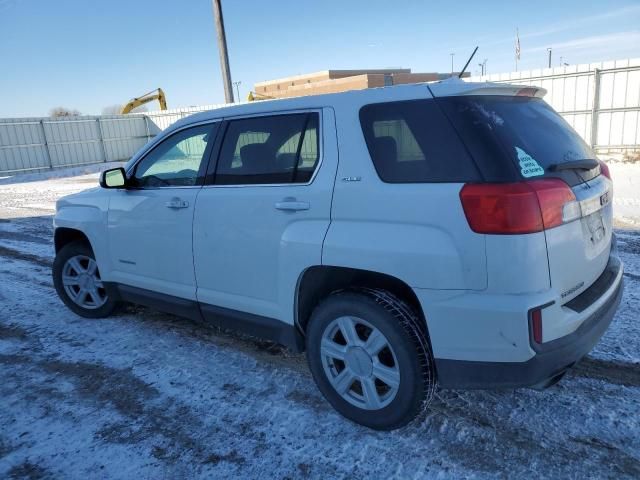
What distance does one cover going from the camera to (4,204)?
13.5 m

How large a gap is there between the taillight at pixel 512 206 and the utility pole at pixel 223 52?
21.7 meters

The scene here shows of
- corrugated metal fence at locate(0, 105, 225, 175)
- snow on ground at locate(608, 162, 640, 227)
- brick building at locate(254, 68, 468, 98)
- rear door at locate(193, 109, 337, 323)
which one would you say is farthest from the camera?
brick building at locate(254, 68, 468, 98)

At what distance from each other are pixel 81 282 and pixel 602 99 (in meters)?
14.5

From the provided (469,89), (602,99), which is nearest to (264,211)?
(469,89)

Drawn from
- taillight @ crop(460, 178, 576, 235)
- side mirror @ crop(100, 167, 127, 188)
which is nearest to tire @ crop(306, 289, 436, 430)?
taillight @ crop(460, 178, 576, 235)

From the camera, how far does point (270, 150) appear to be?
124 inches

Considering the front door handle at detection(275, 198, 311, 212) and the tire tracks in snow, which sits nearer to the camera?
the front door handle at detection(275, 198, 311, 212)

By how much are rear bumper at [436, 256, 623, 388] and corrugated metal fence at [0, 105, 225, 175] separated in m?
21.1

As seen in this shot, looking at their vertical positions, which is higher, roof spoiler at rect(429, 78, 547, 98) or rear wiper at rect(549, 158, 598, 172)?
roof spoiler at rect(429, 78, 547, 98)

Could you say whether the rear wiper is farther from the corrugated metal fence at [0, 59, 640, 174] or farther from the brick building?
the brick building

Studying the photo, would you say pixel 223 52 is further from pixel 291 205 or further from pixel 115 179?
pixel 291 205

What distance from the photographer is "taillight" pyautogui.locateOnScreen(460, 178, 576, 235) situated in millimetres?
2166

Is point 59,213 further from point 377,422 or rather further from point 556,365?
point 556,365

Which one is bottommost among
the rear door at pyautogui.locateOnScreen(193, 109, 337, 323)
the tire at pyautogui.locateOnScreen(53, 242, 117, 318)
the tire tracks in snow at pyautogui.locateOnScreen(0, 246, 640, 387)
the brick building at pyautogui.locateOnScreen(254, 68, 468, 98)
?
the tire tracks in snow at pyautogui.locateOnScreen(0, 246, 640, 387)
